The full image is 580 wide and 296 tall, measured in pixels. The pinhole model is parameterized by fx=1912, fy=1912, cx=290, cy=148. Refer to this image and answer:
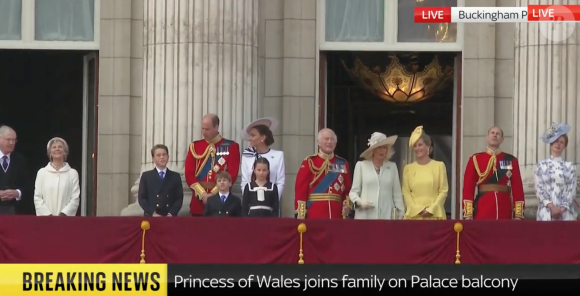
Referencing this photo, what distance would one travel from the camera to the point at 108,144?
2622cm

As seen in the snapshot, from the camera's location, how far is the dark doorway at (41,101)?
2827 centimetres

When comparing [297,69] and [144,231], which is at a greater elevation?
[297,69]

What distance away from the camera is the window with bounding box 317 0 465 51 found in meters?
26.1

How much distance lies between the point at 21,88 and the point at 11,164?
17.6 ft

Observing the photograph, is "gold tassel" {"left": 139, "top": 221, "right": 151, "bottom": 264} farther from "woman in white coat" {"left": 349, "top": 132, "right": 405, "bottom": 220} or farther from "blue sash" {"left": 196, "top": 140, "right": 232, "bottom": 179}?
"woman in white coat" {"left": 349, "top": 132, "right": 405, "bottom": 220}

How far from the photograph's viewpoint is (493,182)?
23.6m

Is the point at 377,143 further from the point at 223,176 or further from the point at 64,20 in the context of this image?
the point at 64,20

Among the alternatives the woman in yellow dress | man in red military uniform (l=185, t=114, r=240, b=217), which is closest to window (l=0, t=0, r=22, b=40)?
man in red military uniform (l=185, t=114, r=240, b=217)

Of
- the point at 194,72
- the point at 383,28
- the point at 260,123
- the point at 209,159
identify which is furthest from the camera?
the point at 383,28

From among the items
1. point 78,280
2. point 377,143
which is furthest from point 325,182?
point 78,280

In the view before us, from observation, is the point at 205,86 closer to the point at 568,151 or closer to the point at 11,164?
the point at 11,164

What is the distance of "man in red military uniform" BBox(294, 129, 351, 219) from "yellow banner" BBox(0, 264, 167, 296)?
263cm

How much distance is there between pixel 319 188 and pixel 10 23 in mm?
5580

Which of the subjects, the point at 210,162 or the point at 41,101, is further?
the point at 41,101
